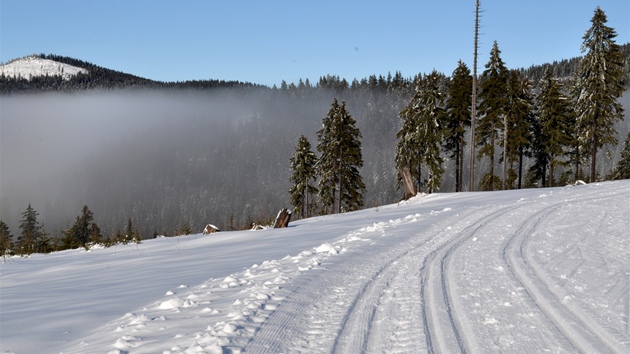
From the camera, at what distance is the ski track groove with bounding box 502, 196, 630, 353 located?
3627mm

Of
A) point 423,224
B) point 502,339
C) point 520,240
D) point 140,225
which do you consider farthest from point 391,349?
point 140,225

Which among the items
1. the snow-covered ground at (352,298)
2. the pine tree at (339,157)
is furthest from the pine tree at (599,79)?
the snow-covered ground at (352,298)

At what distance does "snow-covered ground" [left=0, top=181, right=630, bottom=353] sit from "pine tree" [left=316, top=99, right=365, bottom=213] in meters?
29.7

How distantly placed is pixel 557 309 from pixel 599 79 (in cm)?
3529

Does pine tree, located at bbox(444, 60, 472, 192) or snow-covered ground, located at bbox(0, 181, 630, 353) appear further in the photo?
pine tree, located at bbox(444, 60, 472, 192)

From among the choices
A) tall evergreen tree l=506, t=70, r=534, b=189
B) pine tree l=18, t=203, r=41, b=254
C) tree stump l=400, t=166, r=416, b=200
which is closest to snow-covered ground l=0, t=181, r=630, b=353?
tree stump l=400, t=166, r=416, b=200

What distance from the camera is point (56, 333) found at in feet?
13.3

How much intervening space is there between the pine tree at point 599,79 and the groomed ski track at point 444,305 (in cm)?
2991

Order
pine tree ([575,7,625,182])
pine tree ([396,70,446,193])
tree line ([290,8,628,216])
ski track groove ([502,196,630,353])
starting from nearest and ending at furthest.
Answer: ski track groove ([502,196,630,353]) → pine tree ([575,7,625,182]) → tree line ([290,8,628,216]) → pine tree ([396,70,446,193])

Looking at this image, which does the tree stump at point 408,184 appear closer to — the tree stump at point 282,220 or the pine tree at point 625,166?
the tree stump at point 282,220

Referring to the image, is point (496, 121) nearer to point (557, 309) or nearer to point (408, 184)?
point (408, 184)

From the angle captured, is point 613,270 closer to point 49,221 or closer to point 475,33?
point 475,33

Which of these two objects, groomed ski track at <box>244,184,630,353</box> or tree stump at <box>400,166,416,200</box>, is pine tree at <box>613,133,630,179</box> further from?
groomed ski track at <box>244,184,630,353</box>

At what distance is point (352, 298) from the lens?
511 centimetres
